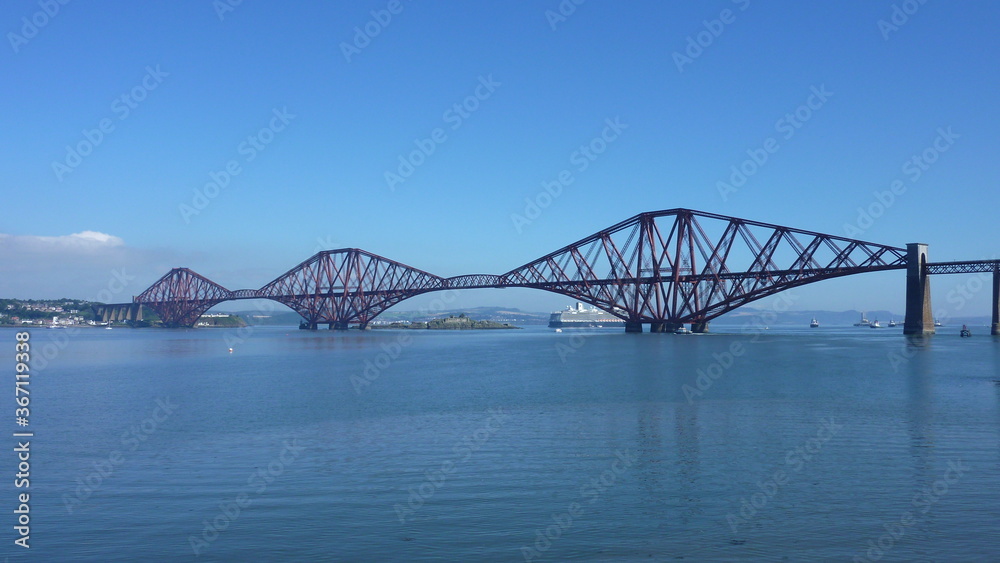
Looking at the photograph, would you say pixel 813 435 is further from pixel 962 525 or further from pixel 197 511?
pixel 197 511

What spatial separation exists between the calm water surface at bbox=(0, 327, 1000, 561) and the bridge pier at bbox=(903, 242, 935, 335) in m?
50.0

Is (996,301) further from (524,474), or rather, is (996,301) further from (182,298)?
(182,298)

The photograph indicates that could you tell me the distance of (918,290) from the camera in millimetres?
75750

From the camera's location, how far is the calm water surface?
10781 mm

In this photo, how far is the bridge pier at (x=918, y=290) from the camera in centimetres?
7562

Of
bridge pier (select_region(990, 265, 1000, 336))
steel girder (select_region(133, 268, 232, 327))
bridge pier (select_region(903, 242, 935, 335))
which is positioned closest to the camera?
bridge pier (select_region(903, 242, 935, 335))

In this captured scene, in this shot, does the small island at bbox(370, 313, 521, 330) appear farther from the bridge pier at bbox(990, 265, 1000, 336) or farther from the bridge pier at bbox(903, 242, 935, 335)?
the bridge pier at bbox(990, 265, 1000, 336)

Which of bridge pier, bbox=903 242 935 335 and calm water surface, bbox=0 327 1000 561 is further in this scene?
bridge pier, bbox=903 242 935 335

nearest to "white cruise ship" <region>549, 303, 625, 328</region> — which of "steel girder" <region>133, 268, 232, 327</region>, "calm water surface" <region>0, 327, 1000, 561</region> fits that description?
"steel girder" <region>133, 268, 232, 327</region>

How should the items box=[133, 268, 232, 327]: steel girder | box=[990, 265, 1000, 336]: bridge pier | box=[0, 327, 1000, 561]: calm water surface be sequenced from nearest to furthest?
1. box=[0, 327, 1000, 561]: calm water surface
2. box=[990, 265, 1000, 336]: bridge pier
3. box=[133, 268, 232, 327]: steel girder

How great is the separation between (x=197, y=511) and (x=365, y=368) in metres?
32.7

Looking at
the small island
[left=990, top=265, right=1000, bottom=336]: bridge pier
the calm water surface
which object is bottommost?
the small island

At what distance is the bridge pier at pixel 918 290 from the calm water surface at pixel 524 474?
5005 centimetres

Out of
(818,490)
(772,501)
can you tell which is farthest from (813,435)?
(772,501)
